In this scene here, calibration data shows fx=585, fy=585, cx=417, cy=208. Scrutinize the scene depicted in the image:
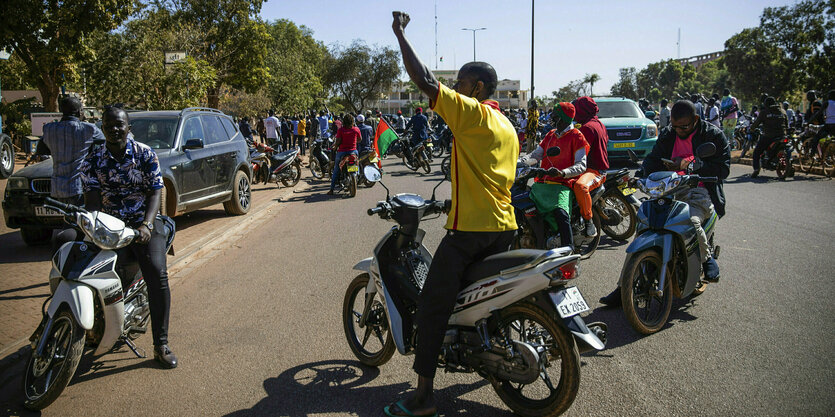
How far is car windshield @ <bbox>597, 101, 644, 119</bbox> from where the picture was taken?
18.4 metres

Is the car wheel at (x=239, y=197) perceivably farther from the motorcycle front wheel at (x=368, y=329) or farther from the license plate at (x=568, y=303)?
the license plate at (x=568, y=303)

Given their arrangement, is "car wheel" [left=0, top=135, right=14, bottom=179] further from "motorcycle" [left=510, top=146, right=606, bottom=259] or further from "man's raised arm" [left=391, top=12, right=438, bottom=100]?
"man's raised arm" [left=391, top=12, right=438, bottom=100]

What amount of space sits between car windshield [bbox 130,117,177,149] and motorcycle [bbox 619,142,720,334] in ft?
23.5

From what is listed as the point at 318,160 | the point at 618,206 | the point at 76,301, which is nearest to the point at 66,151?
the point at 76,301

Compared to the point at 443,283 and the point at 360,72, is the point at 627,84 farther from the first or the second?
the point at 443,283

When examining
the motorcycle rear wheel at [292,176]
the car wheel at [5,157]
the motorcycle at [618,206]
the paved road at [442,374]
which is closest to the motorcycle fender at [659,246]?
the paved road at [442,374]

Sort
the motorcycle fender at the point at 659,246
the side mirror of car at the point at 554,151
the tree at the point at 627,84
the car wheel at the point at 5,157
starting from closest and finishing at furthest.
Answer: the motorcycle fender at the point at 659,246
the side mirror of car at the point at 554,151
the car wheel at the point at 5,157
the tree at the point at 627,84

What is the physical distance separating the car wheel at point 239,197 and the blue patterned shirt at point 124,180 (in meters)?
6.45

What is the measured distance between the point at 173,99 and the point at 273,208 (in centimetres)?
750

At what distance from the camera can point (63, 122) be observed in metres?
6.47

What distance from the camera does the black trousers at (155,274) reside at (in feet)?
13.8

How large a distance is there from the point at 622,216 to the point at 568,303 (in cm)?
517

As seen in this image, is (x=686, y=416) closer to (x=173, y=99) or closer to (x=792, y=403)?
(x=792, y=403)

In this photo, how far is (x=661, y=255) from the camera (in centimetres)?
467
